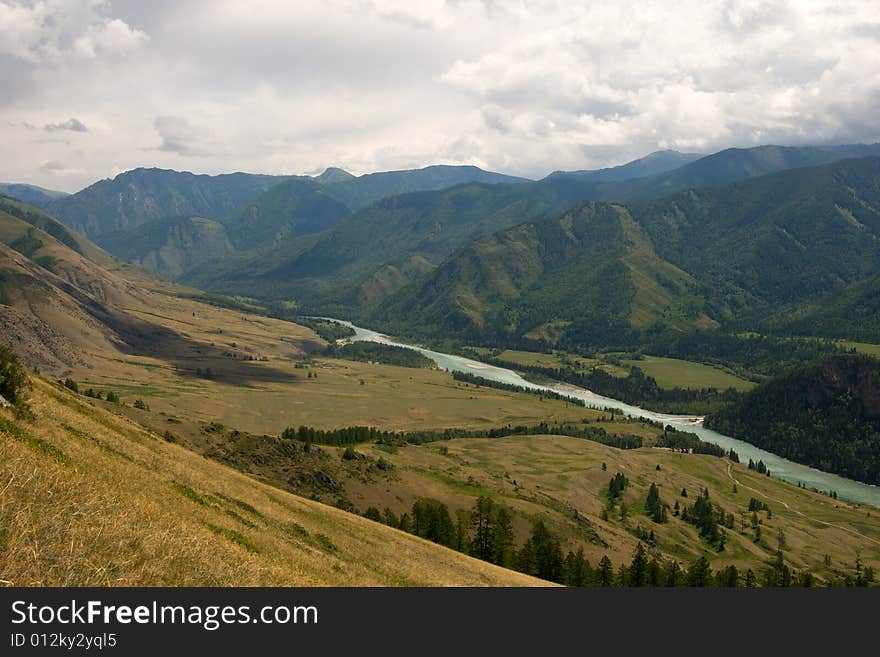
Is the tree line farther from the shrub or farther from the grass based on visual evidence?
the shrub

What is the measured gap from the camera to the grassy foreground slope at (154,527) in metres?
20.3

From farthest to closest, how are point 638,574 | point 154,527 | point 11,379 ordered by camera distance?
point 638,574 → point 11,379 → point 154,527

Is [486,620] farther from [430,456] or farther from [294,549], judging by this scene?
[430,456]

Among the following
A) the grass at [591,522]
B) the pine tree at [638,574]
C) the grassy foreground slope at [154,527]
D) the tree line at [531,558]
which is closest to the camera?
the grassy foreground slope at [154,527]

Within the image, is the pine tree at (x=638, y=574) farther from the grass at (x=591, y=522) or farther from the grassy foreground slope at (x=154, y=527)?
the grassy foreground slope at (x=154, y=527)

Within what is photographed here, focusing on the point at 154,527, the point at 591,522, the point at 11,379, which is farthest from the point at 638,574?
the point at 11,379

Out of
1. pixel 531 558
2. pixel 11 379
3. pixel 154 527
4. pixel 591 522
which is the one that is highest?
pixel 11 379

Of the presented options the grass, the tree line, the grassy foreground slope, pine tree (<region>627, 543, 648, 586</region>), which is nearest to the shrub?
the grassy foreground slope

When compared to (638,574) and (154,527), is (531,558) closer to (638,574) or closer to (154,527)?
(638,574)

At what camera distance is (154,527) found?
83.1ft

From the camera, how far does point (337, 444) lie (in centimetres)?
17362

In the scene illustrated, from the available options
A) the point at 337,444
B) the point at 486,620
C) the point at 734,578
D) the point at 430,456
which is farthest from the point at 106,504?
the point at 430,456

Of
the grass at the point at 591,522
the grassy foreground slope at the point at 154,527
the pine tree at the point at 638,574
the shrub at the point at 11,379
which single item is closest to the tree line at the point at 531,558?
the pine tree at the point at 638,574

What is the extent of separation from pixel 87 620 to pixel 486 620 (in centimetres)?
1297
